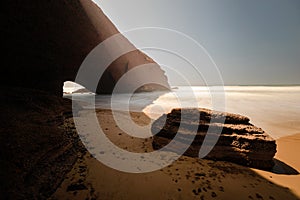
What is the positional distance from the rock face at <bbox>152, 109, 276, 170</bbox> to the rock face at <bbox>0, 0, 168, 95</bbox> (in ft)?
17.5

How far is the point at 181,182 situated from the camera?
2332 mm

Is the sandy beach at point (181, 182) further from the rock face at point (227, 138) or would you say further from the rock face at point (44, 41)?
the rock face at point (44, 41)

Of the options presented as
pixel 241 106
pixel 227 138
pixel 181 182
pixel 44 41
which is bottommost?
pixel 181 182

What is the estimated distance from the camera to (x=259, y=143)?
2.88 metres

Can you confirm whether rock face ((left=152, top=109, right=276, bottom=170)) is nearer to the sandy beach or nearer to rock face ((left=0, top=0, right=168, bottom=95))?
the sandy beach

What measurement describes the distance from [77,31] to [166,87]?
23.8 meters

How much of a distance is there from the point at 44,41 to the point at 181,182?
6492mm

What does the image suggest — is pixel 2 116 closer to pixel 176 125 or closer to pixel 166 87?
pixel 176 125

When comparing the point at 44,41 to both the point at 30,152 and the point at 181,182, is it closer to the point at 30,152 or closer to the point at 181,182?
the point at 30,152

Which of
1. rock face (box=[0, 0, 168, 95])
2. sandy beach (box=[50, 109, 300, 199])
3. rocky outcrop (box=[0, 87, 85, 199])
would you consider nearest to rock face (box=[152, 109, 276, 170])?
sandy beach (box=[50, 109, 300, 199])

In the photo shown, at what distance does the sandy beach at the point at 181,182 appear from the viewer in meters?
2.08

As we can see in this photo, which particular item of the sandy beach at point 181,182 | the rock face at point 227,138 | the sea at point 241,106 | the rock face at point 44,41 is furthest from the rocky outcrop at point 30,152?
the sea at point 241,106

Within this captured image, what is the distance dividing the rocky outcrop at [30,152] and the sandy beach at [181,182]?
0.20m

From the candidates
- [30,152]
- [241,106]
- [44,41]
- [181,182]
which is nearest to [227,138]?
[181,182]
